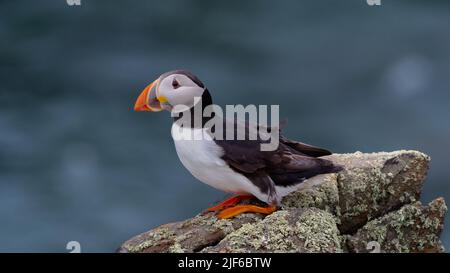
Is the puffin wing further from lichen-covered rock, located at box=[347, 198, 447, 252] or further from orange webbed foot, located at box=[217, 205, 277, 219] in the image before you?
lichen-covered rock, located at box=[347, 198, 447, 252]

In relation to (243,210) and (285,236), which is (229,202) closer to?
(243,210)

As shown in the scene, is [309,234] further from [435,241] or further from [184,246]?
[435,241]

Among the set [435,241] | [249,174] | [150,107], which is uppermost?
[150,107]

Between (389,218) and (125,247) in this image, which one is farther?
(389,218)

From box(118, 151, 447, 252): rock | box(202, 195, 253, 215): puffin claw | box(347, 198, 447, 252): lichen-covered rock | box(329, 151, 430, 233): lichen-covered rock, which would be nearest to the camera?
box(118, 151, 447, 252): rock

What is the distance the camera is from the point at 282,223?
5984mm

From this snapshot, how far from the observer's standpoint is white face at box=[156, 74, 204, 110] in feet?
20.3

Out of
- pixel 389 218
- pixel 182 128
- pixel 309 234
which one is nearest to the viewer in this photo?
pixel 309 234

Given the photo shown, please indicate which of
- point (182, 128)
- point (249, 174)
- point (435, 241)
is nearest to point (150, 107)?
point (182, 128)

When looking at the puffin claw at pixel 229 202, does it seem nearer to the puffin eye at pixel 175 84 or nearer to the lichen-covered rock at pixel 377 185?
the lichen-covered rock at pixel 377 185

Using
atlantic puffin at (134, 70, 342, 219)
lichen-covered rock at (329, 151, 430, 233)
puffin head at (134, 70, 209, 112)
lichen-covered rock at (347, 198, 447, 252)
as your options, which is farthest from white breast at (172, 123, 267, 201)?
lichen-covered rock at (347, 198, 447, 252)

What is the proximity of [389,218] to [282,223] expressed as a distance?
1.27 meters

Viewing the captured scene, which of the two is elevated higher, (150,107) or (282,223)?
(150,107)

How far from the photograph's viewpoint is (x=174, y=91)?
6191 mm
